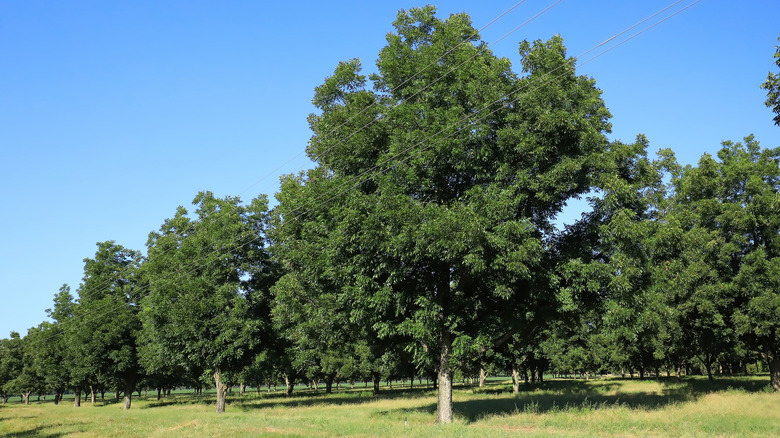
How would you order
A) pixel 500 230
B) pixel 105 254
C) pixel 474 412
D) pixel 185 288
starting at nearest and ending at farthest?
pixel 500 230
pixel 474 412
pixel 185 288
pixel 105 254

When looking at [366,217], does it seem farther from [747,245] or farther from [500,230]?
[747,245]

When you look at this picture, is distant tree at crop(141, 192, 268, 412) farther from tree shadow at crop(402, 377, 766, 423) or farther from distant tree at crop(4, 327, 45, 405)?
distant tree at crop(4, 327, 45, 405)

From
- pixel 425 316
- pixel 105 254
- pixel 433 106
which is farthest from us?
pixel 105 254

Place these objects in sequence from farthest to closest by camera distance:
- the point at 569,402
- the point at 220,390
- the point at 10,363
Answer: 1. the point at 10,363
2. the point at 220,390
3. the point at 569,402

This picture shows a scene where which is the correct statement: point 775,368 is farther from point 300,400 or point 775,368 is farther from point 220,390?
point 300,400

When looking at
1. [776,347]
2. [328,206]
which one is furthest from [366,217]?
[776,347]

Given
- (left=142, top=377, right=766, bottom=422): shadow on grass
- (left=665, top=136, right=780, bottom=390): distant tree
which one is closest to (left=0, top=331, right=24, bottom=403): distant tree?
(left=142, top=377, right=766, bottom=422): shadow on grass

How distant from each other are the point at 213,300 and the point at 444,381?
20497 mm

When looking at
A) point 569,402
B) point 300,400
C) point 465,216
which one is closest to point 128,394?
point 300,400

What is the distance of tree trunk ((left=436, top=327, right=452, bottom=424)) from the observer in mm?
20172

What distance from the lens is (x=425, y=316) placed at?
59.5 ft

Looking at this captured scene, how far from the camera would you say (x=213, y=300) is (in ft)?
112

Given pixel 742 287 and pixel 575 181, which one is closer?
pixel 575 181

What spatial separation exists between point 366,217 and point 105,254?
5191 cm
